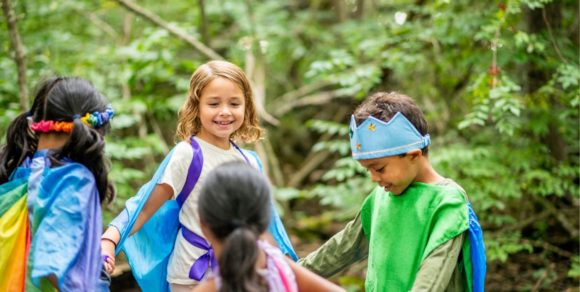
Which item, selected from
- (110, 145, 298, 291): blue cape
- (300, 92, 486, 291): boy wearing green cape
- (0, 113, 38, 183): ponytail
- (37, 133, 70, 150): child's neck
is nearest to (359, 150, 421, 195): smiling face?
(300, 92, 486, 291): boy wearing green cape

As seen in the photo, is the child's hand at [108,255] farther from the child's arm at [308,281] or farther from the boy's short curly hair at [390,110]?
the boy's short curly hair at [390,110]

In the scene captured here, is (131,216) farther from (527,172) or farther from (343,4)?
(343,4)

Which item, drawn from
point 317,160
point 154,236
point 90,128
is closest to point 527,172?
point 154,236

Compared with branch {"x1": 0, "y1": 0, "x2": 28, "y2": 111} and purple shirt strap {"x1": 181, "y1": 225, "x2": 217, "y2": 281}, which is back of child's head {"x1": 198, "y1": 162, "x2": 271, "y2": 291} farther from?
branch {"x1": 0, "y1": 0, "x2": 28, "y2": 111}

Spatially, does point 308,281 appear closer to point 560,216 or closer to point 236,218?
point 236,218

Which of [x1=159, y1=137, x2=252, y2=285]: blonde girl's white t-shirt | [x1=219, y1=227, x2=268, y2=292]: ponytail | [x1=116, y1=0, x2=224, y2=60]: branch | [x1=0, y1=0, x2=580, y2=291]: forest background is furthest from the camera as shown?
[x1=116, y1=0, x2=224, y2=60]: branch

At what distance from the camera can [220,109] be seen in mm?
2738

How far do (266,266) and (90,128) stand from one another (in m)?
0.87

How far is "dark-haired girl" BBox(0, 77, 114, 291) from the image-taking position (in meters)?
2.00

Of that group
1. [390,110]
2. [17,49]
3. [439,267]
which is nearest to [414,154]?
[390,110]

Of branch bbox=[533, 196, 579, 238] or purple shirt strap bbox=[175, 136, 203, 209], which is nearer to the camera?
purple shirt strap bbox=[175, 136, 203, 209]

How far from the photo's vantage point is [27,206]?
84.7 inches

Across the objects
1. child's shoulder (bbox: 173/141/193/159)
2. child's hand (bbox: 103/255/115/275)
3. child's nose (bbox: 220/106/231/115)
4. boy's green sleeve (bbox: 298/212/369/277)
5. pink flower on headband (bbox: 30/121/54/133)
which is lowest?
boy's green sleeve (bbox: 298/212/369/277)

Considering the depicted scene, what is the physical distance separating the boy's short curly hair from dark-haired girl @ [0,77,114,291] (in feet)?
3.32
